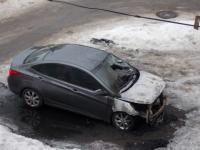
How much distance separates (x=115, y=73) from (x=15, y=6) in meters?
8.85

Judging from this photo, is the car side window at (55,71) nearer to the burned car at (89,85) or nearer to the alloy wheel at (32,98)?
the burned car at (89,85)

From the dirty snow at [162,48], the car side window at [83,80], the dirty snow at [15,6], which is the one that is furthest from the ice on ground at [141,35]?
the car side window at [83,80]

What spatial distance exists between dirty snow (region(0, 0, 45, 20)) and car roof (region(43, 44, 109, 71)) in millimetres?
6658

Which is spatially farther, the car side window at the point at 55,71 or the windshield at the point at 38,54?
the windshield at the point at 38,54

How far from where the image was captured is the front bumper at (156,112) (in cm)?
1234

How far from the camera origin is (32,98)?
13383 millimetres

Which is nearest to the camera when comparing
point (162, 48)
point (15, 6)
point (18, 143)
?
point (18, 143)

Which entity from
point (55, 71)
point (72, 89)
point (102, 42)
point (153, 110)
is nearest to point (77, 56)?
point (55, 71)

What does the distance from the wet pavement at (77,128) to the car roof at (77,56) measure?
1.47 meters

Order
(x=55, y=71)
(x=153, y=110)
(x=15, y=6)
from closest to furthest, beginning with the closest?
(x=153, y=110) < (x=55, y=71) < (x=15, y=6)

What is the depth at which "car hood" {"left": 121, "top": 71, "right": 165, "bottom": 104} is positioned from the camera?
12.3 m

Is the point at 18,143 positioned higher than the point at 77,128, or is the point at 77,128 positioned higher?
the point at 18,143

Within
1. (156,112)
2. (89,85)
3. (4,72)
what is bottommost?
(4,72)

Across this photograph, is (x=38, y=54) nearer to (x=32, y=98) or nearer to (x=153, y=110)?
(x=32, y=98)
